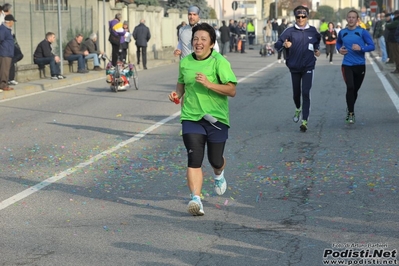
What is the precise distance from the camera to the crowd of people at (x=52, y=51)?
19.8 meters

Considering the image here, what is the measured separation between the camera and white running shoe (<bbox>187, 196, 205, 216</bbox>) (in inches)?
288

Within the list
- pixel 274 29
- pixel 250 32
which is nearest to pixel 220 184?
pixel 274 29

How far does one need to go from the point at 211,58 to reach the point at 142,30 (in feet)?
79.9

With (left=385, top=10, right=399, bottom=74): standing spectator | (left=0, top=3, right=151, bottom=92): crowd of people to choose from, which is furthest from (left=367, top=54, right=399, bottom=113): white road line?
(left=0, top=3, right=151, bottom=92): crowd of people

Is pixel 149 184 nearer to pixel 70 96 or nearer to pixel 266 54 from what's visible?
pixel 70 96

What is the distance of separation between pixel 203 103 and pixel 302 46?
5605 mm

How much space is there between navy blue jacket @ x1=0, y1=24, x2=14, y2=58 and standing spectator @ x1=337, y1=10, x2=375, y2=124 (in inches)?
350

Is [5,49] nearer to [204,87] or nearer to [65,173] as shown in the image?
[65,173]

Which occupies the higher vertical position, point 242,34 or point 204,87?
point 204,87

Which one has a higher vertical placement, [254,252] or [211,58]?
[211,58]

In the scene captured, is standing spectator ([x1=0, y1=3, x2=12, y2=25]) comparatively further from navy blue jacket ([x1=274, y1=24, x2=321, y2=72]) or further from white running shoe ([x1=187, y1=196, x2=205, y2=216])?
white running shoe ([x1=187, y1=196, x2=205, y2=216])

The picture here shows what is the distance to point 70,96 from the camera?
2039 centimetres

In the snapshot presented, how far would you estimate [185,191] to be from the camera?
8.62 m

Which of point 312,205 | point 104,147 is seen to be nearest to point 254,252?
point 312,205
